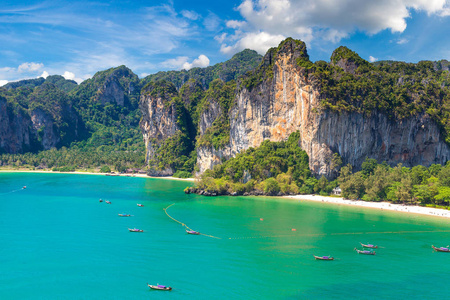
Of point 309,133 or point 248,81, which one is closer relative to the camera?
point 309,133

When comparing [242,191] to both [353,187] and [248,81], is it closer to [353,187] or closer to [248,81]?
[353,187]

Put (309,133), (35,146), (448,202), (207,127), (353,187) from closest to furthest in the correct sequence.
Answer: (448,202) → (353,187) → (309,133) → (207,127) → (35,146)

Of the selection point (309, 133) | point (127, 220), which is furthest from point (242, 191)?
point (127, 220)

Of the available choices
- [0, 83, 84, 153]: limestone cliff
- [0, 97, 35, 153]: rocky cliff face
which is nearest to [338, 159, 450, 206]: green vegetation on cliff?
[0, 97, 35, 153]: rocky cliff face

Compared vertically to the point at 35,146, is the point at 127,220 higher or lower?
lower

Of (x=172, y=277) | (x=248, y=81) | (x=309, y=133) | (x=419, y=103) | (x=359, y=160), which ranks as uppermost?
(x=248, y=81)

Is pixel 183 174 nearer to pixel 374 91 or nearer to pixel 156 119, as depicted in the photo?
pixel 156 119

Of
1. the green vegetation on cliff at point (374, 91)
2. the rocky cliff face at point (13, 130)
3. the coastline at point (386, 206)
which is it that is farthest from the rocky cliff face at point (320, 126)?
the rocky cliff face at point (13, 130)
